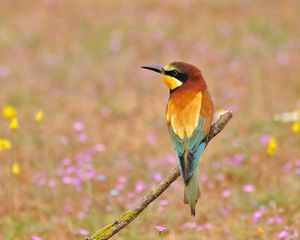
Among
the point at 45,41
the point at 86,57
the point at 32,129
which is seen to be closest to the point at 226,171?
the point at 32,129

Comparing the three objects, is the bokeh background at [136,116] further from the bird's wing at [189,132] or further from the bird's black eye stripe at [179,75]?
the bird's black eye stripe at [179,75]

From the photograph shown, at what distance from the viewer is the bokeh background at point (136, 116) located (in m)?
6.75

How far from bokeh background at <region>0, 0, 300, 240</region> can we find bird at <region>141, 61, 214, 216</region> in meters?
0.86

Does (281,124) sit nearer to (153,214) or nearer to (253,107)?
(253,107)

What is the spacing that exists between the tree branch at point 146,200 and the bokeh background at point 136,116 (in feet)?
2.23

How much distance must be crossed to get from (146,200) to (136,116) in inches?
282

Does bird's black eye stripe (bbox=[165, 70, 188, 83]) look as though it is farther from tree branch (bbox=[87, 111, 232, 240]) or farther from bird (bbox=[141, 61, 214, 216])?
tree branch (bbox=[87, 111, 232, 240])

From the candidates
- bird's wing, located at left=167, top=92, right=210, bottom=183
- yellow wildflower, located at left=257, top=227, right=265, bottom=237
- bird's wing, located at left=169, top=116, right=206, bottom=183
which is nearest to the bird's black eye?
bird's wing, located at left=167, top=92, right=210, bottom=183

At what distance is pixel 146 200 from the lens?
387 cm

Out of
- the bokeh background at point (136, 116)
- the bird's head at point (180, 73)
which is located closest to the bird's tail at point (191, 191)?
the bird's head at point (180, 73)

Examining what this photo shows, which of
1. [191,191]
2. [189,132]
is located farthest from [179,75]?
[191,191]

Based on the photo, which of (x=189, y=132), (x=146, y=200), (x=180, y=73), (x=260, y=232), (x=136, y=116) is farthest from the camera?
(x=136, y=116)

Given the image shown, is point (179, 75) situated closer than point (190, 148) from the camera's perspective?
No

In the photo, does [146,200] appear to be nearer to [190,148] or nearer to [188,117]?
[190,148]
